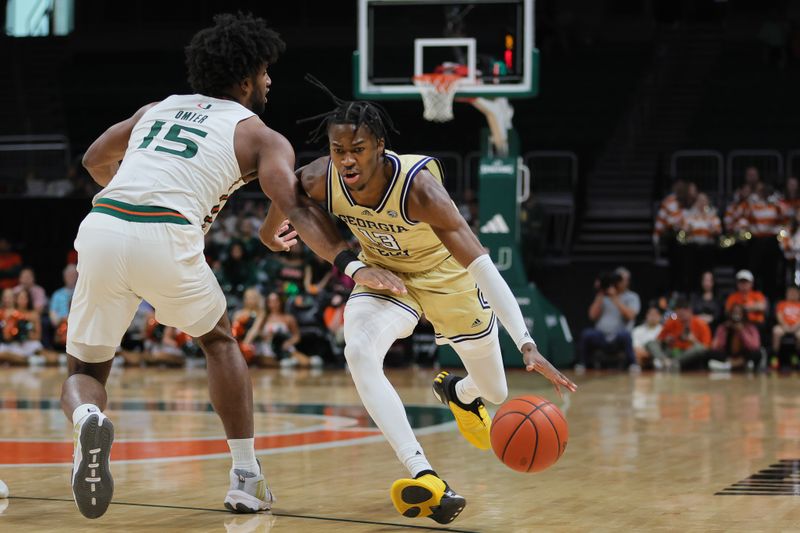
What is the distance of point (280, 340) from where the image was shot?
15.9 metres

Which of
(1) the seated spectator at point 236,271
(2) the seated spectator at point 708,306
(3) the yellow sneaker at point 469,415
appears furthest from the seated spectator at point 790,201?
(3) the yellow sneaker at point 469,415

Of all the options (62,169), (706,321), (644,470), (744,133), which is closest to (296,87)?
(62,169)

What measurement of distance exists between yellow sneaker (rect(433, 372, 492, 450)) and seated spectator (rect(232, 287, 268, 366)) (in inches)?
369

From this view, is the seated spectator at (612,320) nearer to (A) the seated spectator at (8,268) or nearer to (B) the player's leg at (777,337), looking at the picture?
(B) the player's leg at (777,337)

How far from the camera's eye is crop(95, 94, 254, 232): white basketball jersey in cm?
500

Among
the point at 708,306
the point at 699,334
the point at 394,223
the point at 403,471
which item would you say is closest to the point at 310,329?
the point at 699,334

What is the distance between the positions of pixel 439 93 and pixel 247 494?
8.57m

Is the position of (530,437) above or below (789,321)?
above

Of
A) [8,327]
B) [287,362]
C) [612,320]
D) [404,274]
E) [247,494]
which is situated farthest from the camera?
[8,327]

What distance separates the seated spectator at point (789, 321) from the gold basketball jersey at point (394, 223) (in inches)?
410

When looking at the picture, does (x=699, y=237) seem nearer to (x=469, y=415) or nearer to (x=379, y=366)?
(x=469, y=415)

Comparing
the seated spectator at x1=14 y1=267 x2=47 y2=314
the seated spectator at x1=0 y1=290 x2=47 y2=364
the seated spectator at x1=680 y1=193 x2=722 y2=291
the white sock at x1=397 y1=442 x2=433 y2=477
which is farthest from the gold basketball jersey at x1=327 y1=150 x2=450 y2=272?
the seated spectator at x1=14 y1=267 x2=47 y2=314

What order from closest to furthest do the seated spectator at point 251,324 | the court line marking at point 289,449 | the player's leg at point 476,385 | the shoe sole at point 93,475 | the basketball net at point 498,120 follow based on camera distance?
the shoe sole at point 93,475 < the player's leg at point 476,385 < the court line marking at point 289,449 < the basketball net at point 498,120 < the seated spectator at point 251,324

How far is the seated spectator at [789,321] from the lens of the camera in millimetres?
15305
